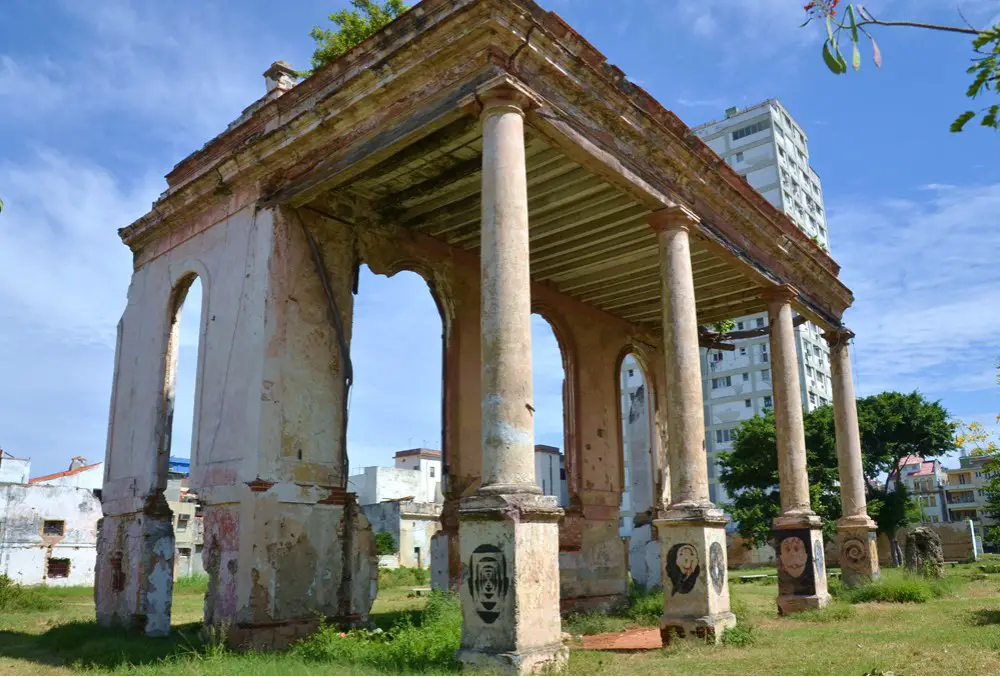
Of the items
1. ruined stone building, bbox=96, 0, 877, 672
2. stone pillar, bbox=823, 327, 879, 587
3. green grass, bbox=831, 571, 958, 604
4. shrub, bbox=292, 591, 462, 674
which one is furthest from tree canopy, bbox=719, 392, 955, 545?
shrub, bbox=292, 591, 462, 674

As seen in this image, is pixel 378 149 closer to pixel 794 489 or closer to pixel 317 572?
pixel 317 572

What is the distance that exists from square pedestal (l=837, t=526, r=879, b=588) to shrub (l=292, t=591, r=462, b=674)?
888 centimetres

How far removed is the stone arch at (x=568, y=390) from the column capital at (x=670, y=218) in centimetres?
452

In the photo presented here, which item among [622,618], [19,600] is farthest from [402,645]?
[19,600]

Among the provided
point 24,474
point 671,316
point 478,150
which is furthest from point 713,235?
point 24,474

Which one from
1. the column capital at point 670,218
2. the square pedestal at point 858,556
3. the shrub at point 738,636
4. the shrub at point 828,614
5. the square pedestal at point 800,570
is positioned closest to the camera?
the shrub at point 738,636

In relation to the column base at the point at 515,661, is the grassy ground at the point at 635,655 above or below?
below

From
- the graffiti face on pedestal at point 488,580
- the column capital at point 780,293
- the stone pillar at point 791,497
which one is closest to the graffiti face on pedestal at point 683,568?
the graffiti face on pedestal at point 488,580

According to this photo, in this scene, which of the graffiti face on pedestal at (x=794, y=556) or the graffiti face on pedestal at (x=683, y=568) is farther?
the graffiti face on pedestal at (x=794, y=556)

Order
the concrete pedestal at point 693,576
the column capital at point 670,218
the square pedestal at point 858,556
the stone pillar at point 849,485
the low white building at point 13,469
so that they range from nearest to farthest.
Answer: the concrete pedestal at point 693,576
the column capital at point 670,218
the square pedestal at point 858,556
the stone pillar at point 849,485
the low white building at point 13,469

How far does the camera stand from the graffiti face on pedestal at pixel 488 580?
6785mm

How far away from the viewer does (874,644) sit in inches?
324

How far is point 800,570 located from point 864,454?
2300 centimetres

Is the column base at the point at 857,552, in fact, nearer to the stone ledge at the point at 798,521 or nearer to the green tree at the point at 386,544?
the stone ledge at the point at 798,521
